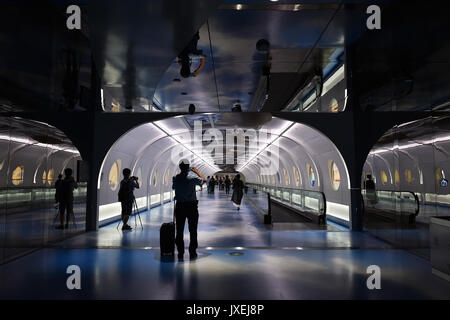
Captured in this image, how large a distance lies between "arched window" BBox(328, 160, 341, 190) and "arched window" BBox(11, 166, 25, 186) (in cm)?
1325

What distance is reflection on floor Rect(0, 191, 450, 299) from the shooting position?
4.21 metres

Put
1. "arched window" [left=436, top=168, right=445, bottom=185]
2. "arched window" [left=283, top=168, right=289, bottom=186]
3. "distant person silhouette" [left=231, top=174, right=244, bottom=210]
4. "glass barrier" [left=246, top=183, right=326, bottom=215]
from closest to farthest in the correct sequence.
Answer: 1. "glass barrier" [left=246, top=183, right=326, bottom=215]
2. "distant person silhouette" [left=231, top=174, right=244, bottom=210]
3. "arched window" [left=436, top=168, right=445, bottom=185]
4. "arched window" [left=283, top=168, right=289, bottom=186]

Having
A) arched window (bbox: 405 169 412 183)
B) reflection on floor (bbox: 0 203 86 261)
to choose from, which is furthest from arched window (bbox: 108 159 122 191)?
arched window (bbox: 405 169 412 183)

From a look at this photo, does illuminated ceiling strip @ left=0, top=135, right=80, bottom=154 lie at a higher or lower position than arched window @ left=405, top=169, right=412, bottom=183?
higher

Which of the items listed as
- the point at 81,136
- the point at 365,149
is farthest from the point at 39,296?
the point at 365,149

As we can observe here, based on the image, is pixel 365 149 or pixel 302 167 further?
pixel 302 167

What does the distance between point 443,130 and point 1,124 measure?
20598 mm

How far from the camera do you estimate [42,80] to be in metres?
7.51

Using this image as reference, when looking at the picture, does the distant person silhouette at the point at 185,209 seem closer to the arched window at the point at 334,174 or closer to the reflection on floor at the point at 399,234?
the reflection on floor at the point at 399,234

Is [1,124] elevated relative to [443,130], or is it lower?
lower

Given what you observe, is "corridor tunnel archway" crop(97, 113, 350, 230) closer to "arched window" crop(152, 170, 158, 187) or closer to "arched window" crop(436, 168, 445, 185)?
"arched window" crop(152, 170, 158, 187)

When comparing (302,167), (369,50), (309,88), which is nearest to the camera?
(369,50)

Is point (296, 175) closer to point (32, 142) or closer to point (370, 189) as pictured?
point (370, 189)
